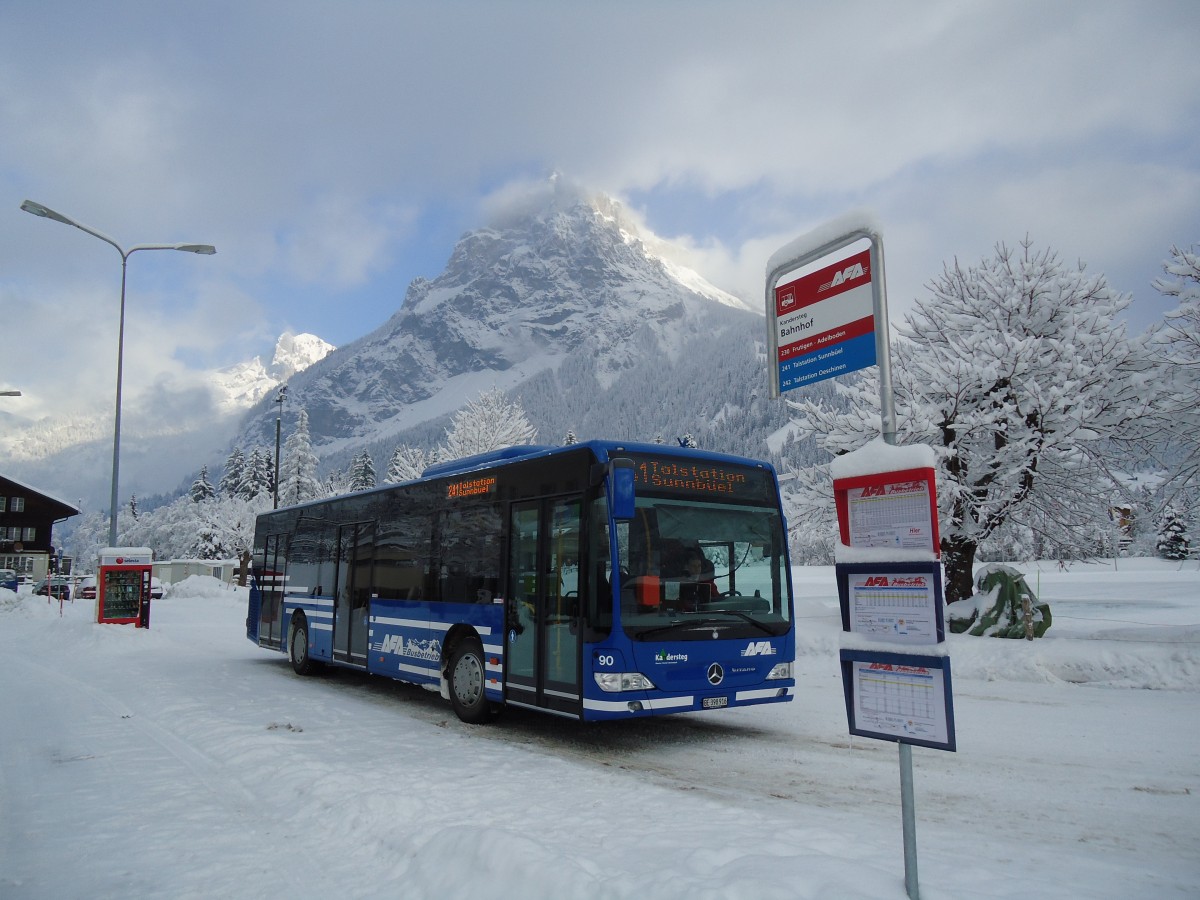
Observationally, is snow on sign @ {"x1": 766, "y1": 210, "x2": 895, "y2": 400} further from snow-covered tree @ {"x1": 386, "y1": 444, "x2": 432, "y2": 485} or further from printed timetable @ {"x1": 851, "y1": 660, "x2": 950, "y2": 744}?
snow-covered tree @ {"x1": 386, "y1": 444, "x2": 432, "y2": 485}

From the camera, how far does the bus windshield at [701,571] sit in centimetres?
812

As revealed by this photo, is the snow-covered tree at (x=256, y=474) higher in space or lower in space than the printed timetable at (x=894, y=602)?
higher

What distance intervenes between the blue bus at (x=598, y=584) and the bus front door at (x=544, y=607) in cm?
2

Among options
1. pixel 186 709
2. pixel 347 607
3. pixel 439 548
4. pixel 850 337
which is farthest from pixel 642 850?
pixel 347 607

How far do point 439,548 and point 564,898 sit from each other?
7.23 metres

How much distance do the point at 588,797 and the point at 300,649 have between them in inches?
413

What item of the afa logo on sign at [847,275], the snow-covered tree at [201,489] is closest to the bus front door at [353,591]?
the afa logo on sign at [847,275]

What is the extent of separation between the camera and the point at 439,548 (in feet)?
36.1

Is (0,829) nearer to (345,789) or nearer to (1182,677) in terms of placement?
(345,789)

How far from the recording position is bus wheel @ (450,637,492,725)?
987 cm

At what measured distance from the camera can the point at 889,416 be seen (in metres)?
4.38

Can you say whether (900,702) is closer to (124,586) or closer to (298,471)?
(124,586)

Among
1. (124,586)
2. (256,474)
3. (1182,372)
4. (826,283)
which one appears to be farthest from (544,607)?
(256,474)

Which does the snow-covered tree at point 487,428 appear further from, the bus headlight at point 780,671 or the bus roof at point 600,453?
the bus headlight at point 780,671
